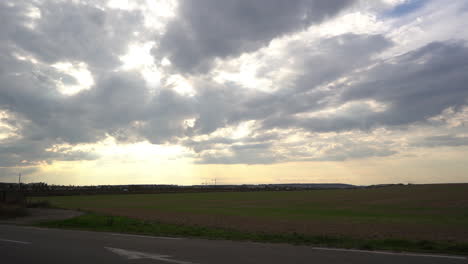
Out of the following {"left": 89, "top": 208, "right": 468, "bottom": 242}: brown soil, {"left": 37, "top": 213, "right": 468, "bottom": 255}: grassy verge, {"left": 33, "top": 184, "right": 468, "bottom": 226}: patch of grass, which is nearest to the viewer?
{"left": 37, "top": 213, "right": 468, "bottom": 255}: grassy verge

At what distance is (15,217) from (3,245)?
18051 millimetres

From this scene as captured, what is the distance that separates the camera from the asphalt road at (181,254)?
9.65m

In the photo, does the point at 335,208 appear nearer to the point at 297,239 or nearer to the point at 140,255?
the point at 297,239

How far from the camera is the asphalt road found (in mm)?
9648

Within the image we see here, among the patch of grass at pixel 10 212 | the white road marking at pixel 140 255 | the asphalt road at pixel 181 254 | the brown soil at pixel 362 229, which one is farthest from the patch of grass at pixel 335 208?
the white road marking at pixel 140 255

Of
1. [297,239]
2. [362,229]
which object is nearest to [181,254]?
[297,239]

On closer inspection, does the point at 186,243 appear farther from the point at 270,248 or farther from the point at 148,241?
the point at 270,248

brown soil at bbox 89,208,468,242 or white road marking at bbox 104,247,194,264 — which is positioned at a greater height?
white road marking at bbox 104,247,194,264

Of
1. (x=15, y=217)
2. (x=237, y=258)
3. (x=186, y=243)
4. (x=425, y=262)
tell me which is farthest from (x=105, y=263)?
(x=15, y=217)

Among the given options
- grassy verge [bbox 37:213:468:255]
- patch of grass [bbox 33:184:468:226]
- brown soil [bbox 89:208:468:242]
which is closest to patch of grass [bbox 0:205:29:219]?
grassy verge [bbox 37:213:468:255]

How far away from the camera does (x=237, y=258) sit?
997 cm

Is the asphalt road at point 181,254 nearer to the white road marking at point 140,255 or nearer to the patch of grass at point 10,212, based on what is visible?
the white road marking at point 140,255

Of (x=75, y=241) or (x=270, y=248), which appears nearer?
(x=270, y=248)

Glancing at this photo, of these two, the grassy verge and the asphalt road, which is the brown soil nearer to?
the grassy verge
